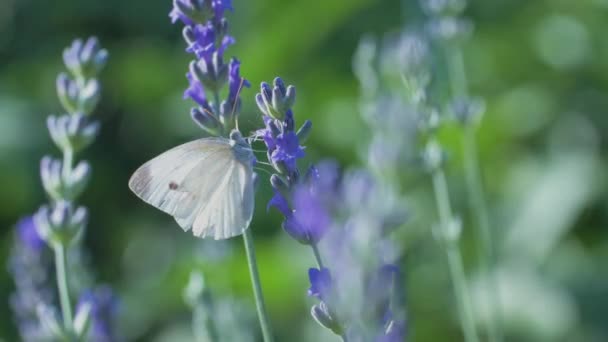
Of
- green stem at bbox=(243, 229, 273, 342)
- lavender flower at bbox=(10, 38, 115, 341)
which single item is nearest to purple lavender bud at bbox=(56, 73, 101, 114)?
lavender flower at bbox=(10, 38, 115, 341)

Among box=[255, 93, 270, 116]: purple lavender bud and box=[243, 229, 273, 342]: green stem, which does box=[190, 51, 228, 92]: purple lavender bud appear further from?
box=[243, 229, 273, 342]: green stem

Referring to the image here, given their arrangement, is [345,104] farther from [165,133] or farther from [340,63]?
[165,133]

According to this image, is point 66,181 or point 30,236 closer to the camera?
point 66,181

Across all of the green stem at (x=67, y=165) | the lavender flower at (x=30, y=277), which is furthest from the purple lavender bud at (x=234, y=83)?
the lavender flower at (x=30, y=277)

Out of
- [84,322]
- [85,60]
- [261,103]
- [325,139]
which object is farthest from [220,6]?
[325,139]

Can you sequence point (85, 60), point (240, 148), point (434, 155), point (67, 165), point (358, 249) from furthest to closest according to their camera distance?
point (434, 155) → point (85, 60) → point (67, 165) → point (240, 148) → point (358, 249)

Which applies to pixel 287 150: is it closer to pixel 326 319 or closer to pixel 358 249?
pixel 326 319

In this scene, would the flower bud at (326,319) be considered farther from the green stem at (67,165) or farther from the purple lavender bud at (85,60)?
the purple lavender bud at (85,60)
